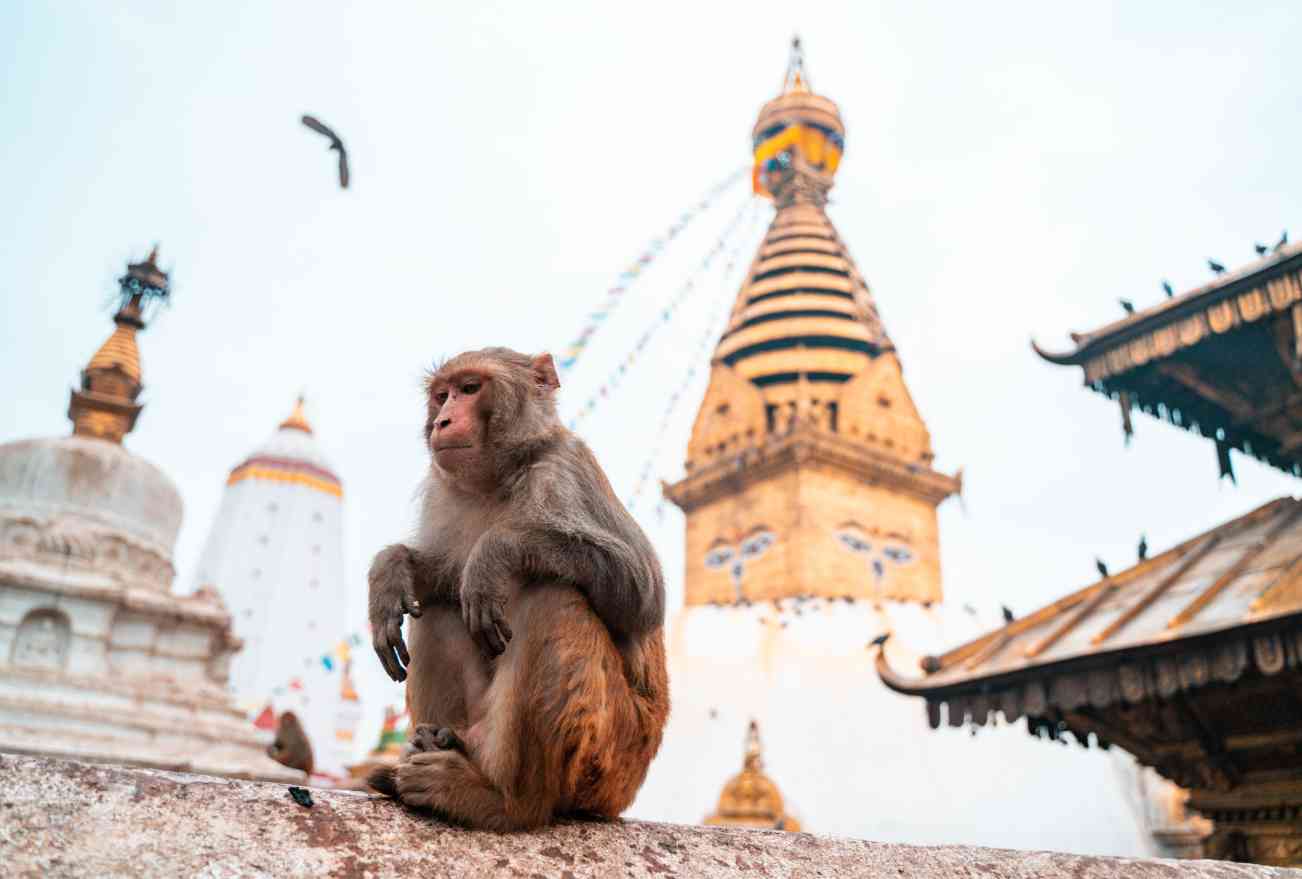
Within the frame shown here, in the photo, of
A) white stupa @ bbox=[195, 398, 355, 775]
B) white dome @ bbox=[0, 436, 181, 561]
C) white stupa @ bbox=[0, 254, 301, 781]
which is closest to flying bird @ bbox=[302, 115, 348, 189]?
white stupa @ bbox=[0, 254, 301, 781]

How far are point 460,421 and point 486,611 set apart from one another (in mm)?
493

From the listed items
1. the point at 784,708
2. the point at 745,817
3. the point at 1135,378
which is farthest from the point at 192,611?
the point at 1135,378

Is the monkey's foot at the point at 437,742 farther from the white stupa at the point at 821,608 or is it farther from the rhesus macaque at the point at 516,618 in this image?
the white stupa at the point at 821,608

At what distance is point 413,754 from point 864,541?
1744 cm

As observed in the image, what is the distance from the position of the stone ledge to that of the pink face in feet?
2.32

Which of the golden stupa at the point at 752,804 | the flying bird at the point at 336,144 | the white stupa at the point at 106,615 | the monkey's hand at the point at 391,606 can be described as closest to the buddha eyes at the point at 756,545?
the golden stupa at the point at 752,804

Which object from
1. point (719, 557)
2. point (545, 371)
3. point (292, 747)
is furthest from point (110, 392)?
point (545, 371)

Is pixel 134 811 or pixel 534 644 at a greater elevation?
pixel 534 644

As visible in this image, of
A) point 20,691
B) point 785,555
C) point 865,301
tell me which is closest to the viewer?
point 20,691

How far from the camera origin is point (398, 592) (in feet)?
6.60

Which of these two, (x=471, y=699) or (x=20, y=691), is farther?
(x=20, y=691)

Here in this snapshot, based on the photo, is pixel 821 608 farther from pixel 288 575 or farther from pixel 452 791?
pixel 288 575

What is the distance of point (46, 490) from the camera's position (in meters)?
11.7

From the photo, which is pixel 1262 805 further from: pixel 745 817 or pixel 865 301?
pixel 865 301
